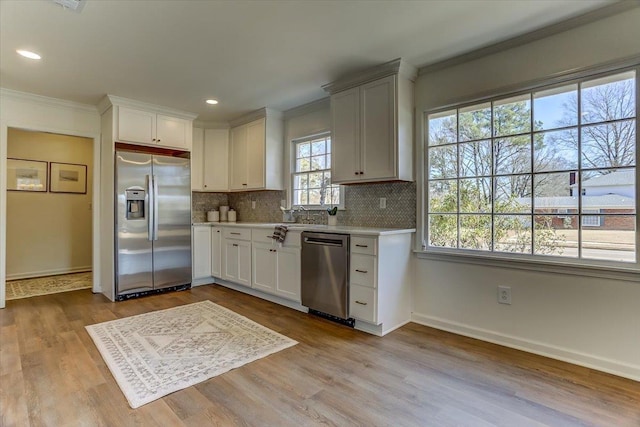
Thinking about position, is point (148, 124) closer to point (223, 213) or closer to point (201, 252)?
point (223, 213)

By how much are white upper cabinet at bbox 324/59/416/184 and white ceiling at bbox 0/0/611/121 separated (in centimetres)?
17

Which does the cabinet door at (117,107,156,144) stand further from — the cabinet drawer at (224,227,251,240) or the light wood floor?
the light wood floor

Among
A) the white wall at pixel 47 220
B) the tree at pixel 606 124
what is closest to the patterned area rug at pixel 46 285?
the white wall at pixel 47 220

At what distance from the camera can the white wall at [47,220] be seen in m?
5.03

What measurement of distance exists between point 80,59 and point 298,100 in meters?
2.18

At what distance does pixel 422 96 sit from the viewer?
316 cm

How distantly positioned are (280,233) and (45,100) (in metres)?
3.22

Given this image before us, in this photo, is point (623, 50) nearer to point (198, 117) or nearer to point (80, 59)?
point (80, 59)

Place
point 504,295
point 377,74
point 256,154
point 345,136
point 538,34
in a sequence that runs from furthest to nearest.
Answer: point 256,154, point 345,136, point 377,74, point 504,295, point 538,34

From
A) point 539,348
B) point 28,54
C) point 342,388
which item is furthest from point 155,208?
point 539,348

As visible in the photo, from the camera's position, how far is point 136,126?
4109mm

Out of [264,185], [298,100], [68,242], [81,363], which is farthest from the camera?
[68,242]

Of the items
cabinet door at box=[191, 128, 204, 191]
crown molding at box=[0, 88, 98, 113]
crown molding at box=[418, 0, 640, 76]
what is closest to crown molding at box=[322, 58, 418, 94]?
crown molding at box=[418, 0, 640, 76]

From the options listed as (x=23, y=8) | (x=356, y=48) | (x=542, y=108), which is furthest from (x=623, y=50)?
(x=23, y=8)
